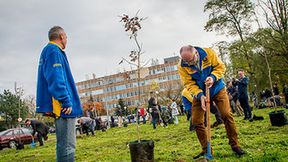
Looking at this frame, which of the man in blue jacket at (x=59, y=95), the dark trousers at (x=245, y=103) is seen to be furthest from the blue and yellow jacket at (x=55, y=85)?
the dark trousers at (x=245, y=103)

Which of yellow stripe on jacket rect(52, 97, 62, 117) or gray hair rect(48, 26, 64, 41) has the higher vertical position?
gray hair rect(48, 26, 64, 41)

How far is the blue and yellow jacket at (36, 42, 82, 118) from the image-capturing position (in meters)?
3.56

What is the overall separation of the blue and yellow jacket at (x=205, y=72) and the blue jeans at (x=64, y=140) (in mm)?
2349

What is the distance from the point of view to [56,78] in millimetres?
3578

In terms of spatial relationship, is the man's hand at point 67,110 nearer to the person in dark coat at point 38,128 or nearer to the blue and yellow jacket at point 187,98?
the blue and yellow jacket at point 187,98

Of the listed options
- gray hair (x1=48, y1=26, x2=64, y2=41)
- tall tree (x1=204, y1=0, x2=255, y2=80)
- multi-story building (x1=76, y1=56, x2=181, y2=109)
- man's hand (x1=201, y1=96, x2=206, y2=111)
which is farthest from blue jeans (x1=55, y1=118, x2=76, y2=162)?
multi-story building (x1=76, y1=56, x2=181, y2=109)

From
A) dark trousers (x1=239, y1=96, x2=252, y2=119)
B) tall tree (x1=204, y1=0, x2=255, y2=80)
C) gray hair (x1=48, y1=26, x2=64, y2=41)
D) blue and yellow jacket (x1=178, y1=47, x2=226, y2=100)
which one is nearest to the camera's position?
gray hair (x1=48, y1=26, x2=64, y2=41)

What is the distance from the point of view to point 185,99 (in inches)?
220

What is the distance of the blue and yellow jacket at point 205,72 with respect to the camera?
5.02 metres

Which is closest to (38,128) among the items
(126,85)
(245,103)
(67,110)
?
(245,103)

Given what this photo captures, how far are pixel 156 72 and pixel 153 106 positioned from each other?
85708mm

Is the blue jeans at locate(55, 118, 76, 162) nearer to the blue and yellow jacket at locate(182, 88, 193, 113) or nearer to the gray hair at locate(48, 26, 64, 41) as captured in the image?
the gray hair at locate(48, 26, 64, 41)

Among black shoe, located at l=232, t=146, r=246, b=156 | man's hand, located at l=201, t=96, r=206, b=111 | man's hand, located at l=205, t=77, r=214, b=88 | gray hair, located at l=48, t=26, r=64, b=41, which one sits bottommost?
black shoe, located at l=232, t=146, r=246, b=156

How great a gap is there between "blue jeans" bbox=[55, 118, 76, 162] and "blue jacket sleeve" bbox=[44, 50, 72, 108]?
0.24 meters
